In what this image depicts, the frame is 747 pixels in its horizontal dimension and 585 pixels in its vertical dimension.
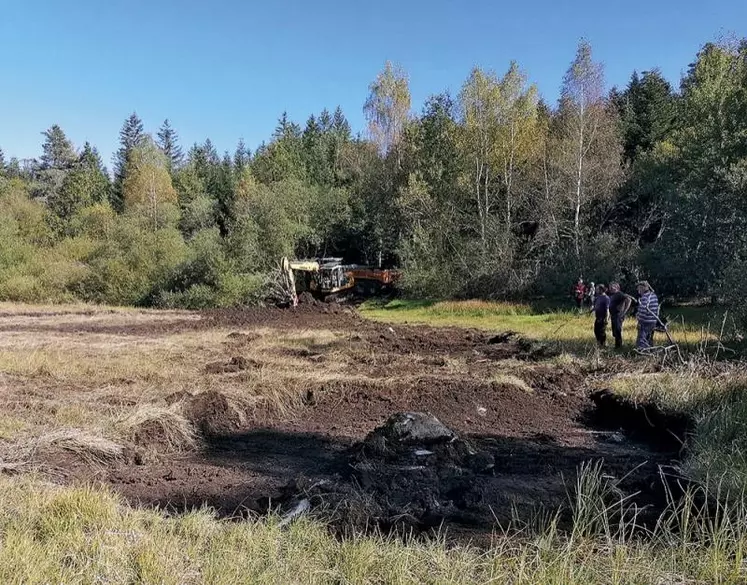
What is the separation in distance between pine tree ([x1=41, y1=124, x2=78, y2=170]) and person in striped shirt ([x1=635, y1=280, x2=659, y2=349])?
82.2 meters

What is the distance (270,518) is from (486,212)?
2693 cm

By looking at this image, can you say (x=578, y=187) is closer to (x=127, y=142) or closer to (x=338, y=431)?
(x=338, y=431)

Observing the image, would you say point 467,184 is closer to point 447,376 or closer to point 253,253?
point 253,253

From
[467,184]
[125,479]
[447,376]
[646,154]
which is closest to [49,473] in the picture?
[125,479]

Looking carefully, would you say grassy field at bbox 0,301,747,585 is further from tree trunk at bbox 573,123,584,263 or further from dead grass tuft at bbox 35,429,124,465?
tree trunk at bbox 573,123,584,263

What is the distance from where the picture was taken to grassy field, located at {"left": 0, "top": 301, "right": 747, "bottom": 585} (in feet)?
10.8

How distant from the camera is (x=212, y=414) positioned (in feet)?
26.5

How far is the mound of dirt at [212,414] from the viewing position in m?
7.79

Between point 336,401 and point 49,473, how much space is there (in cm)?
446

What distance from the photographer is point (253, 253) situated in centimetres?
2981

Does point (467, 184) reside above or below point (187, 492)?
above

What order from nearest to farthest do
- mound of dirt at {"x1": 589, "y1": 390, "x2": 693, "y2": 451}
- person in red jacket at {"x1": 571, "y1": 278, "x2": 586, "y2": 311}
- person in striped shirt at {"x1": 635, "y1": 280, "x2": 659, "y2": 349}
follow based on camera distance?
mound of dirt at {"x1": 589, "y1": 390, "x2": 693, "y2": 451}, person in striped shirt at {"x1": 635, "y1": 280, "x2": 659, "y2": 349}, person in red jacket at {"x1": 571, "y1": 278, "x2": 586, "y2": 311}

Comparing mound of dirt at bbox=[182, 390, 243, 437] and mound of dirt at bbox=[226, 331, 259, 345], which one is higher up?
mound of dirt at bbox=[226, 331, 259, 345]

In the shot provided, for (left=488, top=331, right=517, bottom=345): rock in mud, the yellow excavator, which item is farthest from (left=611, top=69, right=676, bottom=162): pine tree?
(left=488, top=331, right=517, bottom=345): rock in mud
